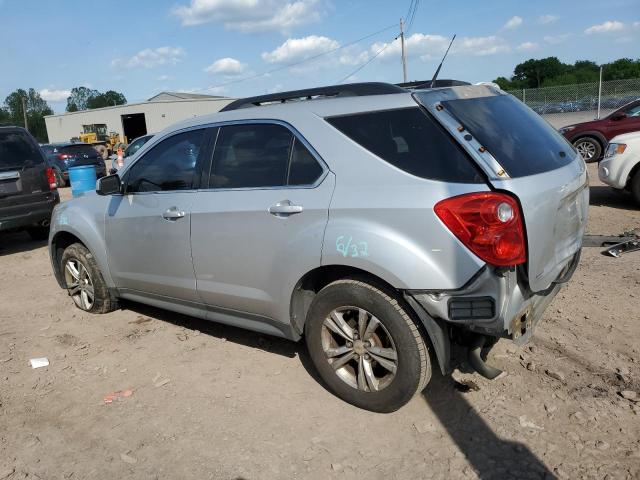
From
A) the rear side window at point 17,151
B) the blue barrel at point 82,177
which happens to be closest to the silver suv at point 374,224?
the rear side window at point 17,151

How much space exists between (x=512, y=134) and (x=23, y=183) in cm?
749

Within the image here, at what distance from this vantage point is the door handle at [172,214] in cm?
393

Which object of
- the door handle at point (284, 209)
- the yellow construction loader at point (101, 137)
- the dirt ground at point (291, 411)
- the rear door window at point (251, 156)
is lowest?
the dirt ground at point (291, 411)

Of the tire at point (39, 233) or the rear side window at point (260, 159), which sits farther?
the tire at point (39, 233)

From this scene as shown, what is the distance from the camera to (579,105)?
2253cm

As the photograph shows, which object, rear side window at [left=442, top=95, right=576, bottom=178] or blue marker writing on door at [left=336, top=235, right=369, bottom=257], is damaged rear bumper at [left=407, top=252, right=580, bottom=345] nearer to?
blue marker writing on door at [left=336, top=235, right=369, bottom=257]

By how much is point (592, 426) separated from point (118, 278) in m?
3.76

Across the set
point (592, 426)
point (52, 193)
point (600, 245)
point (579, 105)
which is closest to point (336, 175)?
point (592, 426)

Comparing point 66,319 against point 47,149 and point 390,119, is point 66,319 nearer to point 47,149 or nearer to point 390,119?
point 390,119

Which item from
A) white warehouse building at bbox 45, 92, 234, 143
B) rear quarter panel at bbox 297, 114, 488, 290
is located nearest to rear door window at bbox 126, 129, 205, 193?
rear quarter panel at bbox 297, 114, 488, 290

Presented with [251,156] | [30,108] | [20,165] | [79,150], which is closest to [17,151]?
[20,165]

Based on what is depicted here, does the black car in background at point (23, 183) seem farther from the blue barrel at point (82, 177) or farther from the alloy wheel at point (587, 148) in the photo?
the alloy wheel at point (587, 148)

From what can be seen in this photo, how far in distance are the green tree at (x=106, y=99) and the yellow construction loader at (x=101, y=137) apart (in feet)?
283

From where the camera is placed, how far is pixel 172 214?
3971 mm
